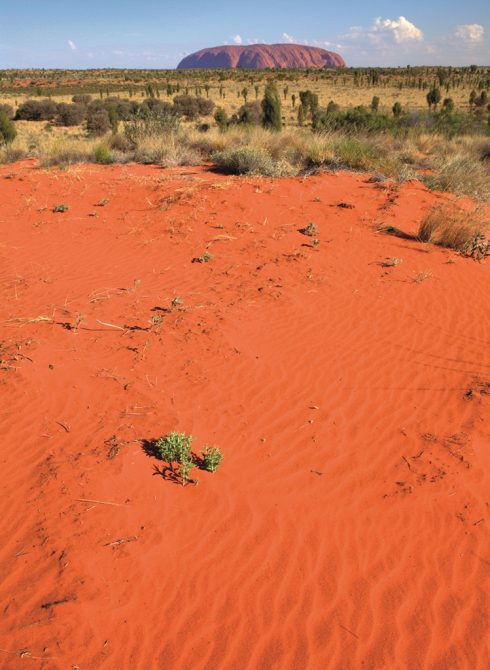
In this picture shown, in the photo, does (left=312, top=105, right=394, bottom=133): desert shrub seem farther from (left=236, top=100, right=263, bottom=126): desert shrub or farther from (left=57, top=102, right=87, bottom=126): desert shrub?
(left=57, top=102, right=87, bottom=126): desert shrub

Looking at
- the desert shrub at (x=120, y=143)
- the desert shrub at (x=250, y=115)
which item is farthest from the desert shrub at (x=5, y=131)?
the desert shrub at (x=250, y=115)

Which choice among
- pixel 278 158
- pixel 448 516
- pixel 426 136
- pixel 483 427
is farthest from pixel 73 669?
pixel 426 136

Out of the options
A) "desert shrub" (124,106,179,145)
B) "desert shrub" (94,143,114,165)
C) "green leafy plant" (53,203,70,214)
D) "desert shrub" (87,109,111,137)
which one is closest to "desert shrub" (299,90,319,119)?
"desert shrub" (87,109,111,137)

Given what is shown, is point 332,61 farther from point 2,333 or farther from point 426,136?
point 2,333

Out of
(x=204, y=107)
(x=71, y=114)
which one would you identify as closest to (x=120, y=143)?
(x=71, y=114)

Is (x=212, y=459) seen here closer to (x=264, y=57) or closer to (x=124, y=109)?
(x=124, y=109)

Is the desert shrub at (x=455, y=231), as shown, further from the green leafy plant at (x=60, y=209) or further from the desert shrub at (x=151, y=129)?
the desert shrub at (x=151, y=129)
